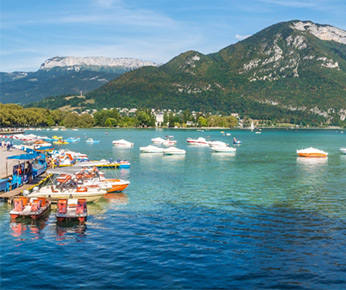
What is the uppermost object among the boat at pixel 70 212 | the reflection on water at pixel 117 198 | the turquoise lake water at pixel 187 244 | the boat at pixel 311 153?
the boat at pixel 311 153

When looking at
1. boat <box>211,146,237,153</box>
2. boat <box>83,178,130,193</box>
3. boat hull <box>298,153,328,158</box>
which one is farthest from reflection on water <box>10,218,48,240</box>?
boat <box>211,146,237,153</box>

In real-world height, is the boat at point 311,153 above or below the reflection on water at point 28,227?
above

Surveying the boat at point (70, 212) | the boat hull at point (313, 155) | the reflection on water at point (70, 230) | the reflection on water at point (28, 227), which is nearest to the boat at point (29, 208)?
the reflection on water at point (28, 227)

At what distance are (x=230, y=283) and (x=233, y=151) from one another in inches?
4003

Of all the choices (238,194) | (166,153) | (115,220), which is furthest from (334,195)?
(166,153)

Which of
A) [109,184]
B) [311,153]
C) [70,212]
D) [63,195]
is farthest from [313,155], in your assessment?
[70,212]

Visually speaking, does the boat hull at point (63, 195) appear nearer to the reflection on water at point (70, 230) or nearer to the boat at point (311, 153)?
the reflection on water at point (70, 230)

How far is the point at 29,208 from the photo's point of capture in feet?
117

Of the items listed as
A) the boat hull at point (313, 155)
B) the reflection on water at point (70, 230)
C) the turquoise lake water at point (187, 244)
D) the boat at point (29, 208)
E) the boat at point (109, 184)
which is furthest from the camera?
the boat hull at point (313, 155)

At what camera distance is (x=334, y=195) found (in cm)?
4909

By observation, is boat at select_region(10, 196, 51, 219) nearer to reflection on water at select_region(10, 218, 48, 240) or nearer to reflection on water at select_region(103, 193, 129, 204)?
reflection on water at select_region(10, 218, 48, 240)

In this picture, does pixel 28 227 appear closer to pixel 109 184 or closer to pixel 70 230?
pixel 70 230

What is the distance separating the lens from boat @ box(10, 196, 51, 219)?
34.4 m

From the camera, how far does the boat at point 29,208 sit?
113 feet
